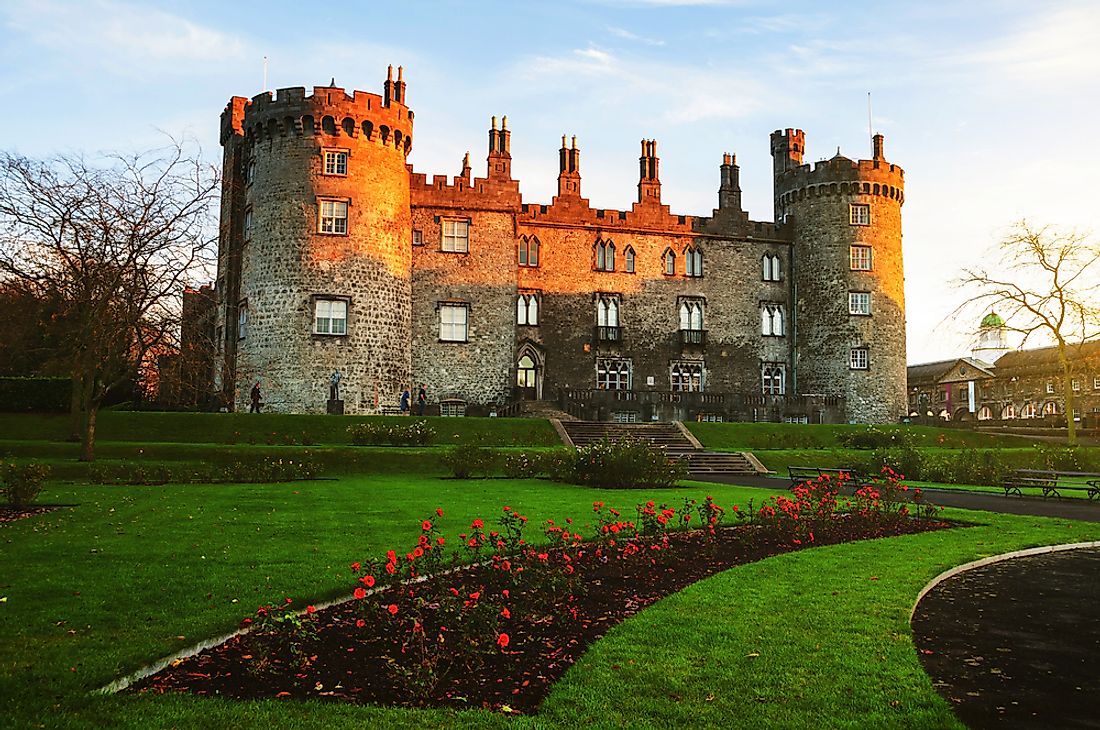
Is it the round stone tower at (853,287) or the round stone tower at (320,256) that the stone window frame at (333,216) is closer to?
the round stone tower at (320,256)

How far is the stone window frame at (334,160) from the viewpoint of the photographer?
4031 cm

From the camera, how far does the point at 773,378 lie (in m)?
51.4

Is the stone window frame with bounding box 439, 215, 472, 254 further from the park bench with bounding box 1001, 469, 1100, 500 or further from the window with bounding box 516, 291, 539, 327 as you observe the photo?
the park bench with bounding box 1001, 469, 1100, 500

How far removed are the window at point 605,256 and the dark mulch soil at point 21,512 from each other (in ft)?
120

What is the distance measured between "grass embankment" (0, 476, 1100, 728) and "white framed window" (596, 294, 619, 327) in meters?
34.5

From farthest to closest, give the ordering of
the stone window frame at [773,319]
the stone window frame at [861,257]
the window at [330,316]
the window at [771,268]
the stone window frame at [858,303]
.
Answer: the window at [771,268]
the stone window frame at [773,319]
the stone window frame at [861,257]
the stone window frame at [858,303]
the window at [330,316]

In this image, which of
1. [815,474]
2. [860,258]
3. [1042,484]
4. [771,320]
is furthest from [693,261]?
[1042,484]

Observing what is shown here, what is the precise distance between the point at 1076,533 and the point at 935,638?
8.68 meters

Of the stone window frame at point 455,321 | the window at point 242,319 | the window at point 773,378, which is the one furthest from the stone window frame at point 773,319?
the window at point 242,319

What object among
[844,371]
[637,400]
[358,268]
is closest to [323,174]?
[358,268]

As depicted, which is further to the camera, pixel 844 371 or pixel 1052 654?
pixel 844 371

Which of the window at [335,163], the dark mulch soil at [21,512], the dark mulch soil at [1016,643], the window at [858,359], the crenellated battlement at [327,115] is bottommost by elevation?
the dark mulch soil at [1016,643]

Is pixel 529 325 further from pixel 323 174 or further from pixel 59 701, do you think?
pixel 59 701

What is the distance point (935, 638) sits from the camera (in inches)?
315
